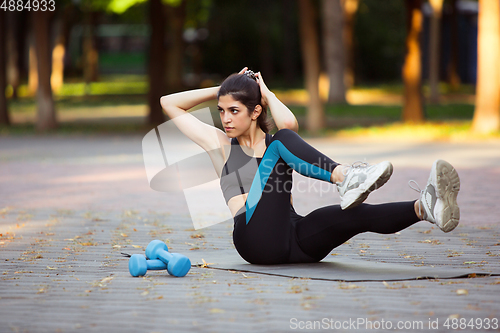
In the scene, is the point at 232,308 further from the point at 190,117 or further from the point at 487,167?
the point at 487,167

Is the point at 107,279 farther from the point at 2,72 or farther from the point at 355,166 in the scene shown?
the point at 2,72

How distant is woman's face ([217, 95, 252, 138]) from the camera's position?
4.51 meters

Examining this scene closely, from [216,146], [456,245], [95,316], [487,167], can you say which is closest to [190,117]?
[216,146]

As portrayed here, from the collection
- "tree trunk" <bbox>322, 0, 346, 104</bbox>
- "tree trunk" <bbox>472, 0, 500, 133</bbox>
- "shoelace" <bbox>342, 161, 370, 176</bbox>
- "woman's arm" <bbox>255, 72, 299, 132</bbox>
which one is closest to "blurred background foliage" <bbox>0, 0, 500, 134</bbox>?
"tree trunk" <bbox>322, 0, 346, 104</bbox>

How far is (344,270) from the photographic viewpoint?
455cm

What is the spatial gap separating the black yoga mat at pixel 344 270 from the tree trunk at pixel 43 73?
14736 millimetres

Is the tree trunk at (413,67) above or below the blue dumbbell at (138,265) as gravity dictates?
above

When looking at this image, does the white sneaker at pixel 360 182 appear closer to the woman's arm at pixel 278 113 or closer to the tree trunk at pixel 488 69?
the woman's arm at pixel 278 113

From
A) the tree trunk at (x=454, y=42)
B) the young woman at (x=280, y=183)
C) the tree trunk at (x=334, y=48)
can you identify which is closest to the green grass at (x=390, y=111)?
the tree trunk at (x=334, y=48)

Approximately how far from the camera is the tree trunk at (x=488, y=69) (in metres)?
15.2

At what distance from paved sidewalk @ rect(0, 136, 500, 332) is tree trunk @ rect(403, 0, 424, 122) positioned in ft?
29.8

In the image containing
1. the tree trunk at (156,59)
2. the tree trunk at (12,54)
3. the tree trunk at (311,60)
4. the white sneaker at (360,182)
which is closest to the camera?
the white sneaker at (360,182)

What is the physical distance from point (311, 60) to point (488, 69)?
465 centimetres

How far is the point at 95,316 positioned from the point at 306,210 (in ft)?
14.1
